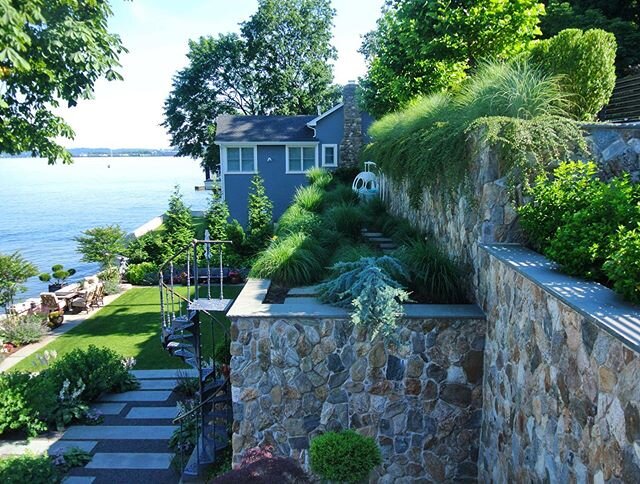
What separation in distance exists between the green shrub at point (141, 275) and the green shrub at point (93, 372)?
9112mm

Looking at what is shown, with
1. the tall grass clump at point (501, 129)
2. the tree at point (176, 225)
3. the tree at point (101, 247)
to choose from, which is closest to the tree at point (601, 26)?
the tall grass clump at point (501, 129)

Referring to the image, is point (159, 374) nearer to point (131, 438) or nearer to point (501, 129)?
point (131, 438)

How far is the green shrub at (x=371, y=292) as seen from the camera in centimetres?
536

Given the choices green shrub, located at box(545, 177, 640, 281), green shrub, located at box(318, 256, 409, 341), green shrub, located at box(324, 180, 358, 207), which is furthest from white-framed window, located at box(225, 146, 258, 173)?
green shrub, located at box(545, 177, 640, 281)

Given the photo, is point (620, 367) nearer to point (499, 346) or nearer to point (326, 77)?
point (499, 346)

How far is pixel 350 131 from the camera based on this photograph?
2416 cm

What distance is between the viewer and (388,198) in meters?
12.0

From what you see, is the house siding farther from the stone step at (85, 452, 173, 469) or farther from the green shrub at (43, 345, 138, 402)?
the stone step at (85, 452, 173, 469)

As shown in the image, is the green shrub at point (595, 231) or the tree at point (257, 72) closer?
the green shrub at point (595, 231)

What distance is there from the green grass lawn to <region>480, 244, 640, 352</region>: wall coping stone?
8008mm

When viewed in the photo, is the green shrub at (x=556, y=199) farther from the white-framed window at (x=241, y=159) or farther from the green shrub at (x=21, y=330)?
the white-framed window at (x=241, y=159)

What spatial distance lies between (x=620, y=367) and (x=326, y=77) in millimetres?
35374

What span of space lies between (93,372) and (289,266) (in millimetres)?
4572

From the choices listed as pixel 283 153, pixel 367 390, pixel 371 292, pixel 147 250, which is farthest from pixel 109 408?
pixel 283 153
